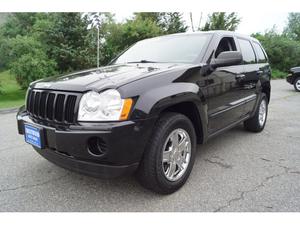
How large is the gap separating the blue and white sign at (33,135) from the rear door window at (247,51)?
3.10 m

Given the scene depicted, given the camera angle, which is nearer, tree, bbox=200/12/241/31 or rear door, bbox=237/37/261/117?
rear door, bbox=237/37/261/117

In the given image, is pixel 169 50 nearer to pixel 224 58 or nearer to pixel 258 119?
pixel 224 58

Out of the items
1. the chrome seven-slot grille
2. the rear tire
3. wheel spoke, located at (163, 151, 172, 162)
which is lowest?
Result: the rear tire

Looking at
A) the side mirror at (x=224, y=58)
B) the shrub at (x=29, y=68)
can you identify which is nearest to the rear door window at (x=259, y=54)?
the side mirror at (x=224, y=58)

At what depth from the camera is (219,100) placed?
9.89ft

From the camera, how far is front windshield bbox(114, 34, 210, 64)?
9.92 ft

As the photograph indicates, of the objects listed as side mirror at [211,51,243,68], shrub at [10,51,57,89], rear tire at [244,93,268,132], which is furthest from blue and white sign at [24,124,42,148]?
shrub at [10,51,57,89]

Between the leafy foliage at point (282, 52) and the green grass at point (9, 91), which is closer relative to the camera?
the green grass at point (9, 91)

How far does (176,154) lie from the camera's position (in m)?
2.45

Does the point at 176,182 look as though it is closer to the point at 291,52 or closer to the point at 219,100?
the point at 219,100

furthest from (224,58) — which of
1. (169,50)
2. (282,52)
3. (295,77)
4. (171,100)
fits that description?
(282,52)

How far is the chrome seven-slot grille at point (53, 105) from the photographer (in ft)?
6.81

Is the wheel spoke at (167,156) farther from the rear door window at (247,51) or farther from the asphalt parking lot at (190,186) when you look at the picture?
the rear door window at (247,51)

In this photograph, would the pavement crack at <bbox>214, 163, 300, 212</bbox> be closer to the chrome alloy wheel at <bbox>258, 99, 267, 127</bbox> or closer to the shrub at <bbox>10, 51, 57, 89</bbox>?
the chrome alloy wheel at <bbox>258, 99, 267, 127</bbox>
